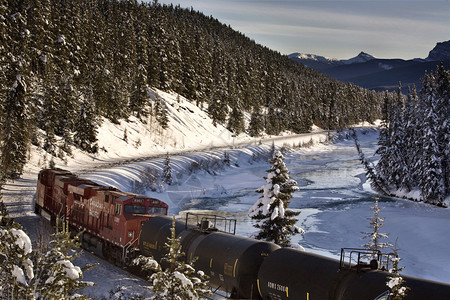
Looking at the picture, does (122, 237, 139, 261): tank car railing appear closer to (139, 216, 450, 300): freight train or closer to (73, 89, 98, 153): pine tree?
(139, 216, 450, 300): freight train

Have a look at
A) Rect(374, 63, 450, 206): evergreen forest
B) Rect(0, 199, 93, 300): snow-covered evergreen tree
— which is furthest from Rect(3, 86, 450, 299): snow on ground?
Rect(0, 199, 93, 300): snow-covered evergreen tree

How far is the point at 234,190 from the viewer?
207 feet

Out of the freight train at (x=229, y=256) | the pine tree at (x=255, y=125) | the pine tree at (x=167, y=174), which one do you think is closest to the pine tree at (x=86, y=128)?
the pine tree at (x=167, y=174)

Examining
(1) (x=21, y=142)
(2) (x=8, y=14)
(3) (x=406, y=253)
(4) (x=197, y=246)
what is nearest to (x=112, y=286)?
(4) (x=197, y=246)

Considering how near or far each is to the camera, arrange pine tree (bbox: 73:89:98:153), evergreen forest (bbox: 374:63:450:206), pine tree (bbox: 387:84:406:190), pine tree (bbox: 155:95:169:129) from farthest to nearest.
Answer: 1. pine tree (bbox: 155:95:169:129)
2. pine tree (bbox: 387:84:406:190)
3. pine tree (bbox: 73:89:98:153)
4. evergreen forest (bbox: 374:63:450:206)

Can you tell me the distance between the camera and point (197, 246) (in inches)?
749

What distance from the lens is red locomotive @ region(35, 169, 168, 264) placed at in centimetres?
2439

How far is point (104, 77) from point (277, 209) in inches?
2241

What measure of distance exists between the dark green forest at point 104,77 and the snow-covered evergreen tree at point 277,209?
27539 millimetres

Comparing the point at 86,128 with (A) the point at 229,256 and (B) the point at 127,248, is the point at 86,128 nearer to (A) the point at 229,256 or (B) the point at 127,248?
(B) the point at 127,248

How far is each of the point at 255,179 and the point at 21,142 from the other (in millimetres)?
35294

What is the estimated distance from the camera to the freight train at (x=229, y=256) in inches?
499

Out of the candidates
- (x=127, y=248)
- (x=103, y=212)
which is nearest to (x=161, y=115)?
(x=103, y=212)

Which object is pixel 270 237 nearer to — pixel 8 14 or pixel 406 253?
pixel 406 253
